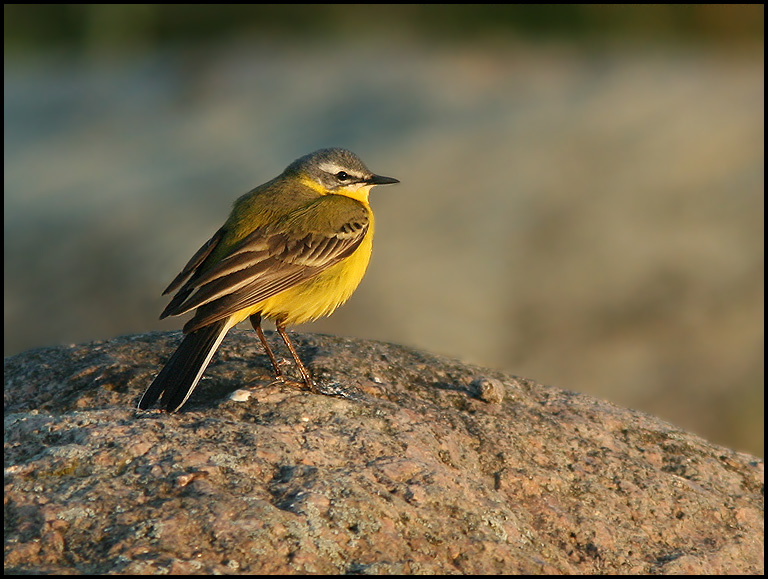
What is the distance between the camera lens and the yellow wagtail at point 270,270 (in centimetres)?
552

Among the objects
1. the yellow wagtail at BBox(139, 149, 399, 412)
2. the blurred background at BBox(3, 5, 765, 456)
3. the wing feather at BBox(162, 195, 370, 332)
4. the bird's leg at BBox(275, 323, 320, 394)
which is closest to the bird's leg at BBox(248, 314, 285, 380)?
the yellow wagtail at BBox(139, 149, 399, 412)

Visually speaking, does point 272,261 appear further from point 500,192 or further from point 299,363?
point 500,192

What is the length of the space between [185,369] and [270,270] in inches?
44.4

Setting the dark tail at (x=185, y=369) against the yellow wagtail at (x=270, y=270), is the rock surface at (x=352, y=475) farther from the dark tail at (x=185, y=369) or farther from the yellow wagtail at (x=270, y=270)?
the yellow wagtail at (x=270, y=270)

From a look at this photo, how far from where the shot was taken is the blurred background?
12500 millimetres

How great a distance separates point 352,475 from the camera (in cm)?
443

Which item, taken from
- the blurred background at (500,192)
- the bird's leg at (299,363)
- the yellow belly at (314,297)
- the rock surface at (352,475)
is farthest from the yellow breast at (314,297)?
the blurred background at (500,192)

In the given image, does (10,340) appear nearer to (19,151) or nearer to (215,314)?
(19,151)

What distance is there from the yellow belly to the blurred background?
1.46 m

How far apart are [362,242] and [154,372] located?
6.02 feet

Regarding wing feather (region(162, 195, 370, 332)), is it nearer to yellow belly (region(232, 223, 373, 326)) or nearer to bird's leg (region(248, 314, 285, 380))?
yellow belly (region(232, 223, 373, 326))

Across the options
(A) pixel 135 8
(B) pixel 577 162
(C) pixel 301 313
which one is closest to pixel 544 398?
(C) pixel 301 313

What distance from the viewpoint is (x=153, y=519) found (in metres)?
3.93

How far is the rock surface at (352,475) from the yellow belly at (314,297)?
0.97 ft
